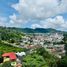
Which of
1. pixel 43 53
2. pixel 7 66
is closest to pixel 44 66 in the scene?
pixel 7 66

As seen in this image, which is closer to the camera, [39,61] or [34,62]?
[34,62]

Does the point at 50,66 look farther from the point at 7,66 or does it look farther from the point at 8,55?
the point at 8,55

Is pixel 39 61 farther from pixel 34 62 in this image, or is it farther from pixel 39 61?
pixel 34 62

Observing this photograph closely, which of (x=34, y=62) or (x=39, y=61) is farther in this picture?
(x=39, y=61)

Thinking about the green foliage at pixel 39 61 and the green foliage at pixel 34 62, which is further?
the green foliage at pixel 39 61

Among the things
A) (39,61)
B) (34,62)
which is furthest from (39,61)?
(34,62)

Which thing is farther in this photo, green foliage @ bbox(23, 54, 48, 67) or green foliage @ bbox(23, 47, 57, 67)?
green foliage @ bbox(23, 47, 57, 67)

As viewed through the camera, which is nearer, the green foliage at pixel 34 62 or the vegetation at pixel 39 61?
the green foliage at pixel 34 62

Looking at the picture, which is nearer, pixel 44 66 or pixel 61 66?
pixel 61 66

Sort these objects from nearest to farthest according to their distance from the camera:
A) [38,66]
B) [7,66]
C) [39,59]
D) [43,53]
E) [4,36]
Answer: [7,66] → [38,66] → [39,59] → [43,53] → [4,36]

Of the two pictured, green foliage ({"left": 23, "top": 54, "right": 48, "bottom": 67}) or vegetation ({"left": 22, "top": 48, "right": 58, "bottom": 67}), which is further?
vegetation ({"left": 22, "top": 48, "right": 58, "bottom": 67})

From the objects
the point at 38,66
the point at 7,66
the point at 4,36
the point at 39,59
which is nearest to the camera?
the point at 7,66
